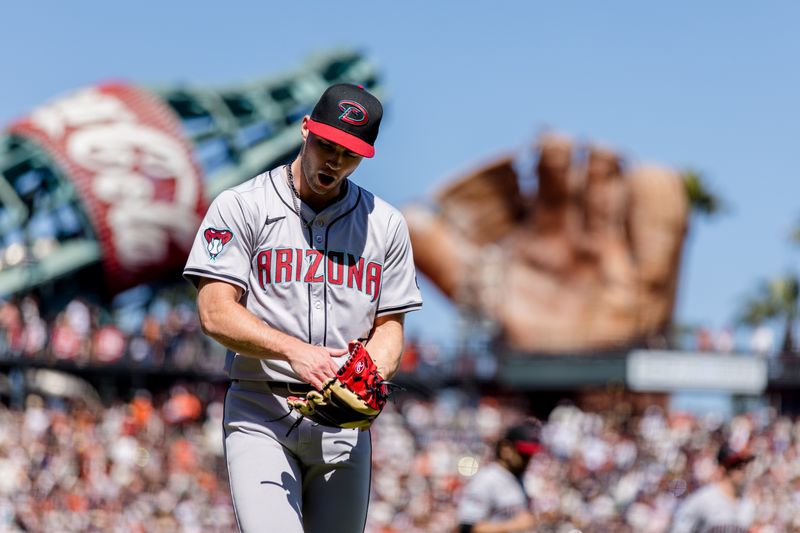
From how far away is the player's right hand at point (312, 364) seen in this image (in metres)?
3.76

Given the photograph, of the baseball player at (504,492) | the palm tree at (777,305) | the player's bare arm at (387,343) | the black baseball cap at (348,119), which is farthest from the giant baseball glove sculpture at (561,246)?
the black baseball cap at (348,119)

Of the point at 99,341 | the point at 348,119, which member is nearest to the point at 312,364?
the point at 348,119

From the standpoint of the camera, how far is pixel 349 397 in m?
3.71

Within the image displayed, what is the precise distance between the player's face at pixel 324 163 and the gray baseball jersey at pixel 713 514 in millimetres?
5140

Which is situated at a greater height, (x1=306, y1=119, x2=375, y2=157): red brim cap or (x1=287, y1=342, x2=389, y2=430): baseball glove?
(x1=306, y1=119, x2=375, y2=157): red brim cap

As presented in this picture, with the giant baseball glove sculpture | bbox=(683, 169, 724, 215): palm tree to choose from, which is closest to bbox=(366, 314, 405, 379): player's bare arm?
the giant baseball glove sculpture

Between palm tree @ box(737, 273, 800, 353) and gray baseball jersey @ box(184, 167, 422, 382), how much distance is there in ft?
76.0

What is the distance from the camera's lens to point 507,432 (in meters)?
7.86

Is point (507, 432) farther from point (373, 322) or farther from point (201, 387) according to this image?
point (201, 387)

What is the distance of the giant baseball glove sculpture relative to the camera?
3225 centimetres

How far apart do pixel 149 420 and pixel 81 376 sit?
268 inches

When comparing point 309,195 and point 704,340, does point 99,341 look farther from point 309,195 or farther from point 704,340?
point 309,195

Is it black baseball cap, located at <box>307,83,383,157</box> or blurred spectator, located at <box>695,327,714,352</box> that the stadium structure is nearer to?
blurred spectator, located at <box>695,327,714,352</box>

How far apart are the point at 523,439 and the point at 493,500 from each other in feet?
1.30
